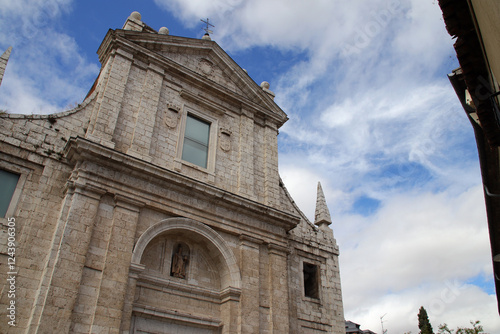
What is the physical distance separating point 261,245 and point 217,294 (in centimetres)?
212

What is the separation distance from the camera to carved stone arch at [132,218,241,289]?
11.2 metres

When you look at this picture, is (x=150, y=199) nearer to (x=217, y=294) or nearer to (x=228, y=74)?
(x=217, y=294)

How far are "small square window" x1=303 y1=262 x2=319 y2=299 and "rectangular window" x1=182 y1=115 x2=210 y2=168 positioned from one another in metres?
5.05

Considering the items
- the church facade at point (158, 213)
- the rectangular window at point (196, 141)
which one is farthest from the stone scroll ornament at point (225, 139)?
the rectangular window at point (196, 141)

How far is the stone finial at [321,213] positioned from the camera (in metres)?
15.9

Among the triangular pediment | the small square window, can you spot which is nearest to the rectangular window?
the triangular pediment

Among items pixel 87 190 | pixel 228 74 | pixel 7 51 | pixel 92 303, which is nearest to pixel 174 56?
pixel 228 74

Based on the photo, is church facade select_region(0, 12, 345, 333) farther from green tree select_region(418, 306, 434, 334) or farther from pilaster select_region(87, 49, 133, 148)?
green tree select_region(418, 306, 434, 334)

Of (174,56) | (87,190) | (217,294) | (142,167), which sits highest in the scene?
(174,56)

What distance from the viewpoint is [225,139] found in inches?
571

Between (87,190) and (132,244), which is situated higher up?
(87,190)

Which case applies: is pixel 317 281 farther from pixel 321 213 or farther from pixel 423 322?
pixel 423 322

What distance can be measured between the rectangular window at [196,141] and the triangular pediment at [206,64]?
1532 mm

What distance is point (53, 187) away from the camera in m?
10.2
